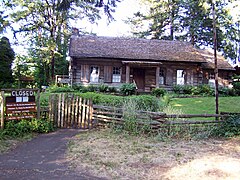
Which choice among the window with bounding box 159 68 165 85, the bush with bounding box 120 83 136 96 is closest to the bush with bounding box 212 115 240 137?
the bush with bounding box 120 83 136 96

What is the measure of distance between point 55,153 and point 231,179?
3.92 m

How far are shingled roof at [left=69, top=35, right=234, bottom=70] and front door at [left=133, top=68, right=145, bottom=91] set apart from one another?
4.84 feet

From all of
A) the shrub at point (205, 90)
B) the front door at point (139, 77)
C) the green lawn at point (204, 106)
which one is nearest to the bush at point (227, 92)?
the shrub at point (205, 90)

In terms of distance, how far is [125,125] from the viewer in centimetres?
761

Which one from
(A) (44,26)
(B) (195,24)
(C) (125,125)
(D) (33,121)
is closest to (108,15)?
(C) (125,125)

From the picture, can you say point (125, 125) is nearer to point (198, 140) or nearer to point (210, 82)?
point (198, 140)

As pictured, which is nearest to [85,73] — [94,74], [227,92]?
[94,74]

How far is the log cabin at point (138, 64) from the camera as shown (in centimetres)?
1897

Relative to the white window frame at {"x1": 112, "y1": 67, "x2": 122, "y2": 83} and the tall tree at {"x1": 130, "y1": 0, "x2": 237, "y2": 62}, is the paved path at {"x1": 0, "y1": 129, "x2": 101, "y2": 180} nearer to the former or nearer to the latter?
the white window frame at {"x1": 112, "y1": 67, "x2": 122, "y2": 83}

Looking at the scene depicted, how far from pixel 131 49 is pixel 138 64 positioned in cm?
236

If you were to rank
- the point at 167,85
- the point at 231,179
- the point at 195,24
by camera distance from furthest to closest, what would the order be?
1. the point at 195,24
2. the point at 167,85
3. the point at 231,179

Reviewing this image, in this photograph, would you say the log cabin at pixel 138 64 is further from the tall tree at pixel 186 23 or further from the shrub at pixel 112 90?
the tall tree at pixel 186 23

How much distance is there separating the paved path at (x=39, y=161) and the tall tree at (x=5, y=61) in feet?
52.9

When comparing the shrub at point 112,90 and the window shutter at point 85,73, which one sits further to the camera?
the window shutter at point 85,73
